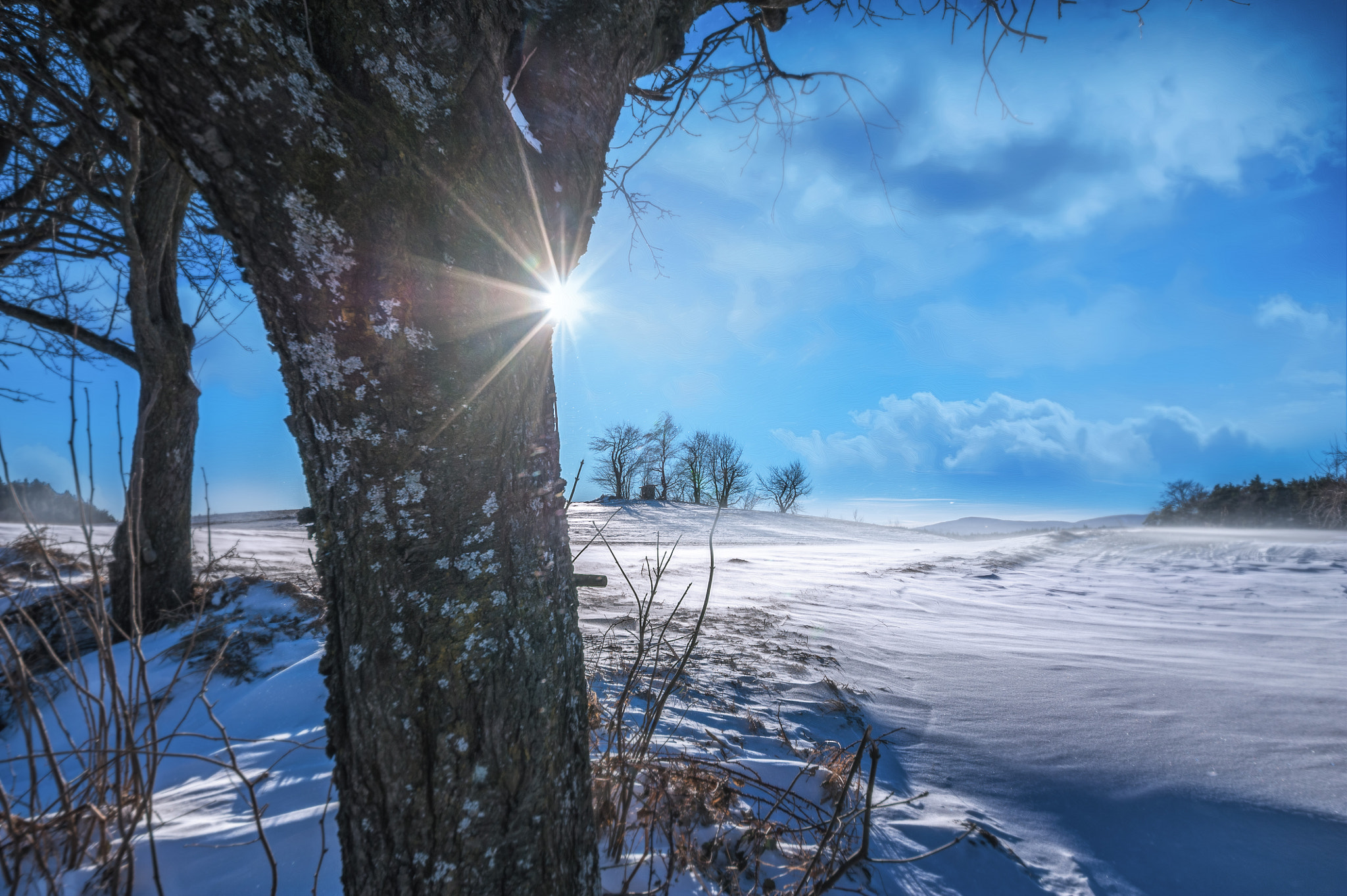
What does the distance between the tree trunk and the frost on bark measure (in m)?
4.49

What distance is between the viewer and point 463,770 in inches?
39.1

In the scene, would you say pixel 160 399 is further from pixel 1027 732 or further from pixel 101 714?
pixel 1027 732

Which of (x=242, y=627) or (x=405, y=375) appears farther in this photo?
(x=242, y=627)

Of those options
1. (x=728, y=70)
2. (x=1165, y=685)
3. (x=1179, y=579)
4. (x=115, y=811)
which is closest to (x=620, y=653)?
(x=115, y=811)

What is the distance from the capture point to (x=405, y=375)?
98cm

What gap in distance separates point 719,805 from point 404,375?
162 cm

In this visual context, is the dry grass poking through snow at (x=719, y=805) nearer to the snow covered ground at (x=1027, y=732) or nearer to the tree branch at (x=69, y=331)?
the snow covered ground at (x=1027, y=732)

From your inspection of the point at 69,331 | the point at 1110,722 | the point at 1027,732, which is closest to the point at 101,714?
the point at 1027,732

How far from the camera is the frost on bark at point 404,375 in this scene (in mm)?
879

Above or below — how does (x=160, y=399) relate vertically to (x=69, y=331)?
below

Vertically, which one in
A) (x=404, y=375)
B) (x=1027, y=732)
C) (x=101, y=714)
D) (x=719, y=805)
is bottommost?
(x=1027, y=732)

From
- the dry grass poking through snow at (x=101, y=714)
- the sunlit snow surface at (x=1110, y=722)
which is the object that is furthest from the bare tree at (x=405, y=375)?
the sunlit snow surface at (x=1110, y=722)

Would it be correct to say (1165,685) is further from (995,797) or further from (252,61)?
(252,61)

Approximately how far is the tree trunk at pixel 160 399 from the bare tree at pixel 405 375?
4.49 m
